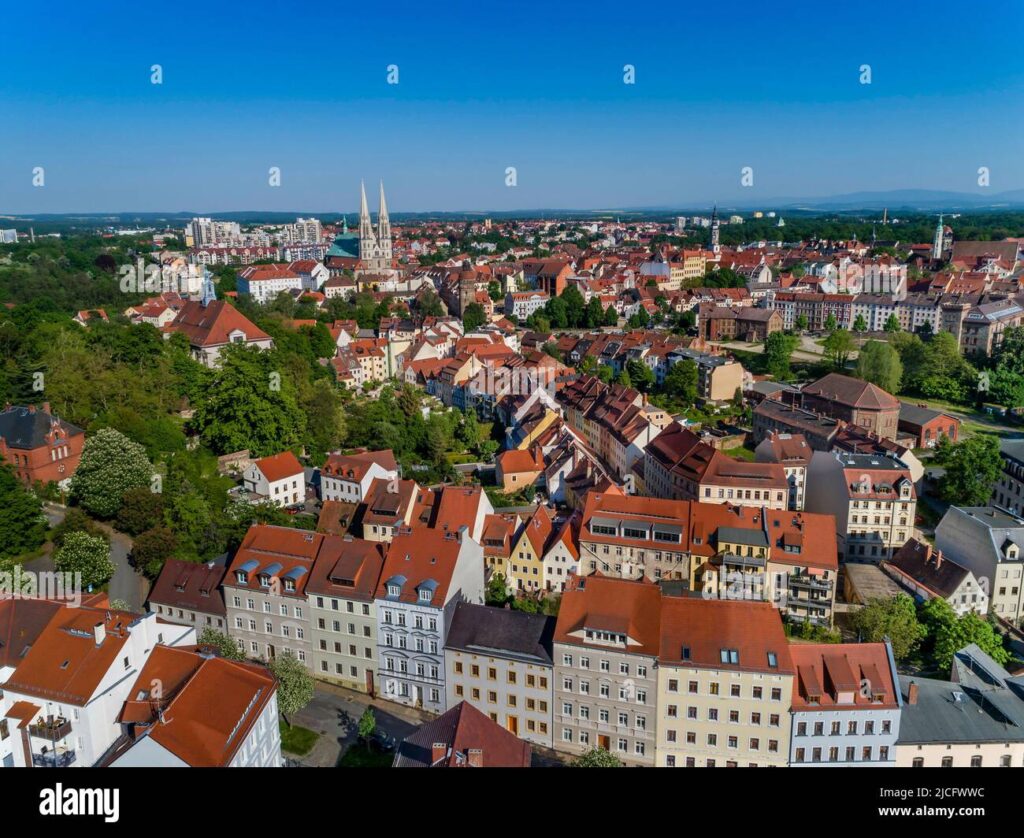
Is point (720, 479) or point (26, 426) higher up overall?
point (26, 426)

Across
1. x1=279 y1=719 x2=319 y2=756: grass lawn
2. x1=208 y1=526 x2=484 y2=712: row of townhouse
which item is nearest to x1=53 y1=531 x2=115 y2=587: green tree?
x1=208 y1=526 x2=484 y2=712: row of townhouse

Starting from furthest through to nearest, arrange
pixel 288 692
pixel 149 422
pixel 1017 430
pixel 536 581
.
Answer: pixel 1017 430
pixel 149 422
pixel 536 581
pixel 288 692

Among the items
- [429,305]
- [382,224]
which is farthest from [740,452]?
[382,224]

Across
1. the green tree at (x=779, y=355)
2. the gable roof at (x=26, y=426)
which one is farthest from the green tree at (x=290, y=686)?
the green tree at (x=779, y=355)

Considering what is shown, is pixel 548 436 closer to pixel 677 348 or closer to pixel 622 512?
pixel 622 512

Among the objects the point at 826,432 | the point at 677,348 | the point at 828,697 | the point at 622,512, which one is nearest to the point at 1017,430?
the point at 826,432

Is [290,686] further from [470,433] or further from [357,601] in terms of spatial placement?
[470,433]

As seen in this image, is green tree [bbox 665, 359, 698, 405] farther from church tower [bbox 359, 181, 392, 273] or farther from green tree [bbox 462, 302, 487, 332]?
church tower [bbox 359, 181, 392, 273]
